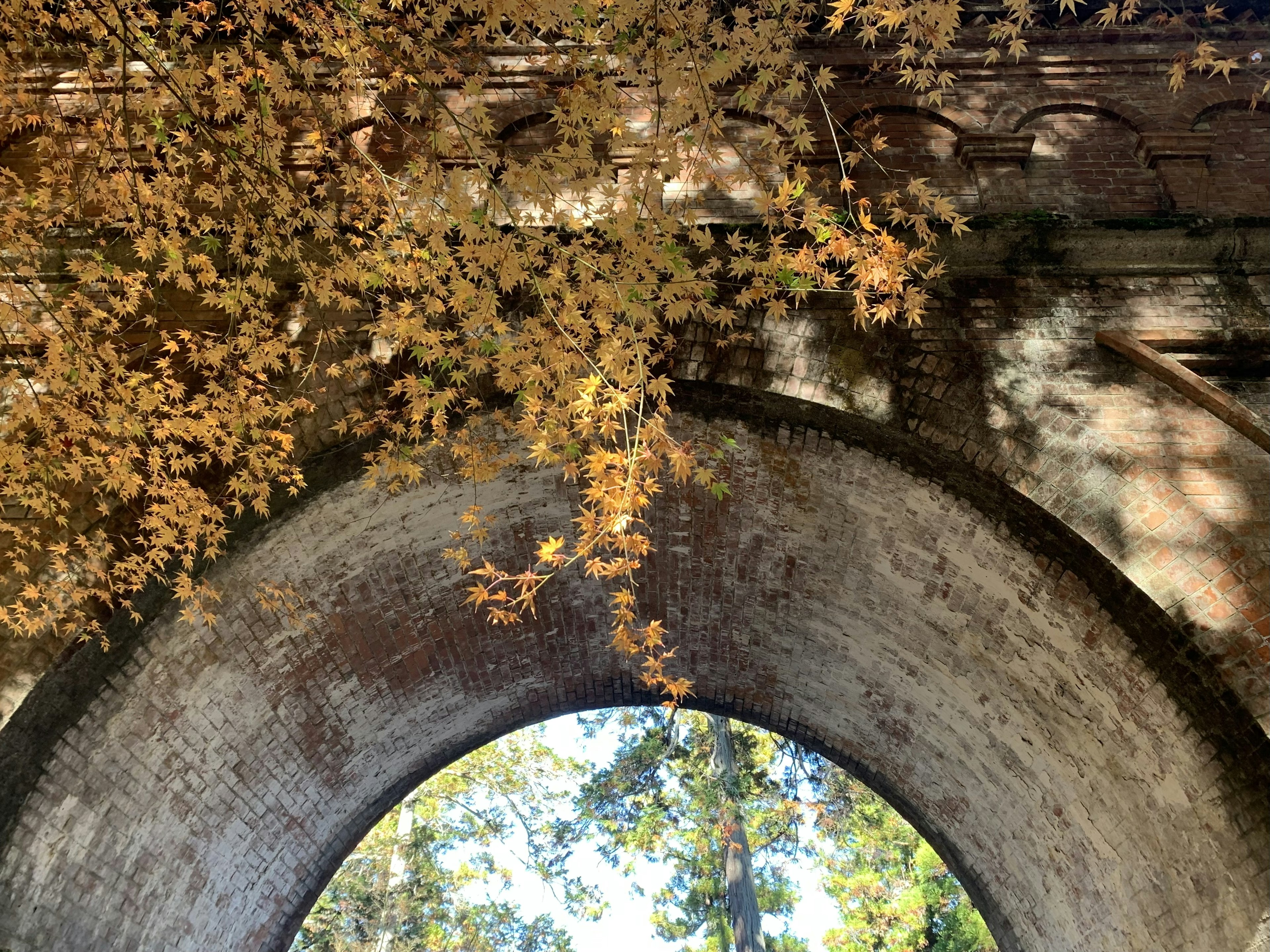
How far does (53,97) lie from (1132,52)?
22.6 feet

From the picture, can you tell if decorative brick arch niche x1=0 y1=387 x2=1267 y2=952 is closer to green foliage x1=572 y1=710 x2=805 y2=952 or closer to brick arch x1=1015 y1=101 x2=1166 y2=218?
brick arch x1=1015 y1=101 x2=1166 y2=218

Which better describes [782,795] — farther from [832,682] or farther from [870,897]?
[832,682]

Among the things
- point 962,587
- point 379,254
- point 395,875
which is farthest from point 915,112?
point 395,875

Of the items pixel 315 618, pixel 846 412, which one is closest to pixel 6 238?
pixel 315 618

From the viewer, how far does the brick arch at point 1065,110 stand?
5.71 m

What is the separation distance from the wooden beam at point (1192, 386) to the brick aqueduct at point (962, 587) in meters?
0.02

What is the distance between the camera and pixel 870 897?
15.4m

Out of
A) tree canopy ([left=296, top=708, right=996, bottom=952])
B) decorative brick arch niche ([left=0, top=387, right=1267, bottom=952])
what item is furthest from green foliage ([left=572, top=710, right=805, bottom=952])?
decorative brick arch niche ([left=0, top=387, right=1267, bottom=952])

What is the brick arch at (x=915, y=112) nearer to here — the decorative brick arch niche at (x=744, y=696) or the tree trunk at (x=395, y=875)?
the decorative brick arch niche at (x=744, y=696)

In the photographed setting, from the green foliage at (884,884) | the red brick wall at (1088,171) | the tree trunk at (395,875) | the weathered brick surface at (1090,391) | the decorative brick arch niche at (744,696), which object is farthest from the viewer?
the tree trunk at (395,875)

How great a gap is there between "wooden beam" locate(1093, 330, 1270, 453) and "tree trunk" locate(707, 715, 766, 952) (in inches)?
416

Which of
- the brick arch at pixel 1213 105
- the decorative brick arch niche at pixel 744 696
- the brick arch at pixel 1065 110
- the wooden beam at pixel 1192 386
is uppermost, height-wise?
the brick arch at pixel 1213 105

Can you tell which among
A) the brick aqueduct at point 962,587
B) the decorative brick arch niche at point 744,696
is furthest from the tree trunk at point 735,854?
the brick aqueduct at point 962,587

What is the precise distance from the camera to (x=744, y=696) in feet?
25.4
